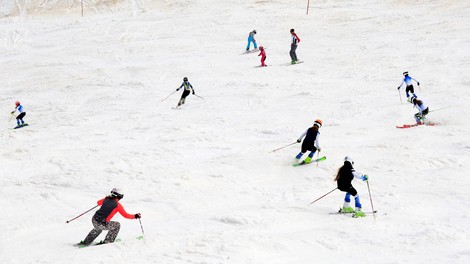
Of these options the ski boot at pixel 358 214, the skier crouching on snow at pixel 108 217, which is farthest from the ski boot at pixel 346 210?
the skier crouching on snow at pixel 108 217

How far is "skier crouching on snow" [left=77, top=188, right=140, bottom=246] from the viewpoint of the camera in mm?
9688

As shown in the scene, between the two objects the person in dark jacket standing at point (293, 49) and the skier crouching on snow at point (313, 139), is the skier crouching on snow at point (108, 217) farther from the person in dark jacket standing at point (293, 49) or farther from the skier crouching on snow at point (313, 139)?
the person in dark jacket standing at point (293, 49)

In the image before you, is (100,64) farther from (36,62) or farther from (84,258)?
(84,258)

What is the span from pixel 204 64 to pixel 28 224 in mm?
17796

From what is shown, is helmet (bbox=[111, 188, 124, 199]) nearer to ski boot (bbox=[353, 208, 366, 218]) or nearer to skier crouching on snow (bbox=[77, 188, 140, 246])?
skier crouching on snow (bbox=[77, 188, 140, 246])

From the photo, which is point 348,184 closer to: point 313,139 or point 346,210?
point 346,210

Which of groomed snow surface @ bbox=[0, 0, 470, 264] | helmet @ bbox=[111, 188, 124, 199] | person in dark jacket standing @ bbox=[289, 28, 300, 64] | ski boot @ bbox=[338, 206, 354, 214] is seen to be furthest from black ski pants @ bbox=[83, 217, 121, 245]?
person in dark jacket standing @ bbox=[289, 28, 300, 64]

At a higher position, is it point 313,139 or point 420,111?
point 420,111

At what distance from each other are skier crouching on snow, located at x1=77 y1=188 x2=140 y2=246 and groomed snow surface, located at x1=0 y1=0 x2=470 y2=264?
348mm

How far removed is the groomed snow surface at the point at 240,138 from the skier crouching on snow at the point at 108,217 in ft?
1.14

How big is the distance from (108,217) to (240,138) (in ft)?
26.0

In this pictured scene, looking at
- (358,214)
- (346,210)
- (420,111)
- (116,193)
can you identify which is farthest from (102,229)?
(420,111)

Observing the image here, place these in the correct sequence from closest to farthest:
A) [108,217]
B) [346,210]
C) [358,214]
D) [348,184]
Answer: [108,217]
[358,214]
[348,184]
[346,210]

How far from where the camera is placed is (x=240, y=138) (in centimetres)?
1703
